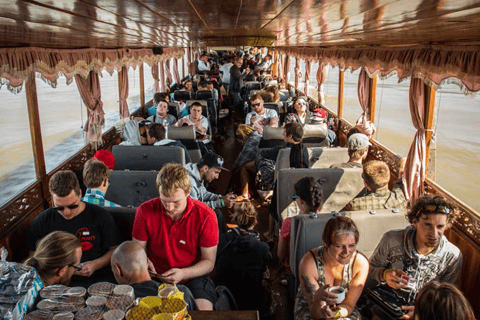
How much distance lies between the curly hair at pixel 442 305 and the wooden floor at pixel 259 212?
1.38 m

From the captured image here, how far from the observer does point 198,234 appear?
2389 millimetres

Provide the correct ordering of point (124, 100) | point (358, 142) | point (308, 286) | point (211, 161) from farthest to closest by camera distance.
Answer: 1. point (124, 100)
2. point (358, 142)
3. point (211, 161)
4. point (308, 286)

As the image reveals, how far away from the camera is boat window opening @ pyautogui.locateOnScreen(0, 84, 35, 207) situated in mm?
12602

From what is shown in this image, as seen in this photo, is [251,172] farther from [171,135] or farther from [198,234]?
[198,234]

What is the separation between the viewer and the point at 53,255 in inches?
68.7

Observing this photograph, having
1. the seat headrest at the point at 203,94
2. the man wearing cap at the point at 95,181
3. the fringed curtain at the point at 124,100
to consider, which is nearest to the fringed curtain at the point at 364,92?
the seat headrest at the point at 203,94

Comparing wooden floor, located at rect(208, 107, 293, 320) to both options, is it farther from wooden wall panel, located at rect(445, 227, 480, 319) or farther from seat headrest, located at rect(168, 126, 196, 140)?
wooden wall panel, located at rect(445, 227, 480, 319)

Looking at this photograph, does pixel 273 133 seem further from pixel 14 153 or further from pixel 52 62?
pixel 14 153

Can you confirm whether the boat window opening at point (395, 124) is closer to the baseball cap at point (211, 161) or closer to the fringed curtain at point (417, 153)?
the fringed curtain at point (417, 153)

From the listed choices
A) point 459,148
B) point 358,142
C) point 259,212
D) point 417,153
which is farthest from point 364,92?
point 459,148

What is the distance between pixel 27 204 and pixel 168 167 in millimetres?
2472

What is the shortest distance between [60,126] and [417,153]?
2130cm

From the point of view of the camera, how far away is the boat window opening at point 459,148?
13223mm

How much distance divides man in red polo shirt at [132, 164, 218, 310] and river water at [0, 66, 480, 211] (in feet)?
17.8
